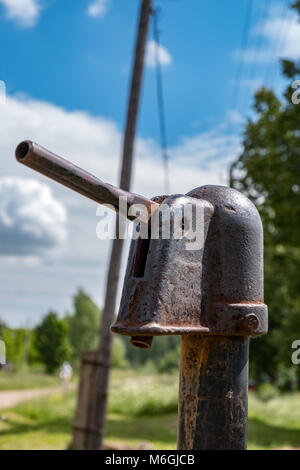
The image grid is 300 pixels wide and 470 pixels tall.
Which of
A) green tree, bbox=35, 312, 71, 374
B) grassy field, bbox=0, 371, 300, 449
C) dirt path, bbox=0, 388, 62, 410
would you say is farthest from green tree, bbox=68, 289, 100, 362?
grassy field, bbox=0, 371, 300, 449

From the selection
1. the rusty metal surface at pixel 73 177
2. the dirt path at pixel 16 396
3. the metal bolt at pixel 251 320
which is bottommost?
the metal bolt at pixel 251 320

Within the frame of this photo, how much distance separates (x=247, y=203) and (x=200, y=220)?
0.26 m

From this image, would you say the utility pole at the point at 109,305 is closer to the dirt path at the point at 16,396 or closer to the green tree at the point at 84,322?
the dirt path at the point at 16,396

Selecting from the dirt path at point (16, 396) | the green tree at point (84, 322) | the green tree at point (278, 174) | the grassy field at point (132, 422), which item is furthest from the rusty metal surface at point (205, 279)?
the green tree at point (84, 322)

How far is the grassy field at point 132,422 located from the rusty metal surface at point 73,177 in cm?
703

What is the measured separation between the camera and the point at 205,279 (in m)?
2.20

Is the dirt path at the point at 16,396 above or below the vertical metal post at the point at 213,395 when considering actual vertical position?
above

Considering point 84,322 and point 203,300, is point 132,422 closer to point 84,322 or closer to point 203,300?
point 203,300

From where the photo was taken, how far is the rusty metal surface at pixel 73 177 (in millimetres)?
1977

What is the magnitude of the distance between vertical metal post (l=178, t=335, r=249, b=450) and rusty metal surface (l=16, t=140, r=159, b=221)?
0.57 metres

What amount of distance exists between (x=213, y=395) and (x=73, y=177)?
0.98 metres

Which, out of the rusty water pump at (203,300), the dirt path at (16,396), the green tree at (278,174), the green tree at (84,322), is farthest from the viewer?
the green tree at (84,322)
